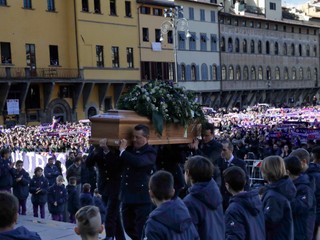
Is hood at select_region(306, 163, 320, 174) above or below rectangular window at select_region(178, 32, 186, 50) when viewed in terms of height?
below

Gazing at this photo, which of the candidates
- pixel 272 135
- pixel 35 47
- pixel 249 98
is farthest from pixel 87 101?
pixel 249 98

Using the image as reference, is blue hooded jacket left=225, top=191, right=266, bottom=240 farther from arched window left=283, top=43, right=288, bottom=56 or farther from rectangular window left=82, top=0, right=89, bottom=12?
arched window left=283, top=43, right=288, bottom=56

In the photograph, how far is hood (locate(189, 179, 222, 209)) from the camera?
16.1ft

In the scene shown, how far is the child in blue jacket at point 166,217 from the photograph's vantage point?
425 cm

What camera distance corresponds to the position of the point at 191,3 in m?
52.8

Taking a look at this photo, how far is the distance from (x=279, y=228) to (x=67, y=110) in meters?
35.5

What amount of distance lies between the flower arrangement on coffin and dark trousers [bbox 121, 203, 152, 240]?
1.11 meters

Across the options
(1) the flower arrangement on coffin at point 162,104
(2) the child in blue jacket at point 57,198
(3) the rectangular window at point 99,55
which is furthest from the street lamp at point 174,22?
(1) the flower arrangement on coffin at point 162,104

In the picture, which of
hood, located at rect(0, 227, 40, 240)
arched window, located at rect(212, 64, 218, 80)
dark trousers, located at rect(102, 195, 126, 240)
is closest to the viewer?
hood, located at rect(0, 227, 40, 240)

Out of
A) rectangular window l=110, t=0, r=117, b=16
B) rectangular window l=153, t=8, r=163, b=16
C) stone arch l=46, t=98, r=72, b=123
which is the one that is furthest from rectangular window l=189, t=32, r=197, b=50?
stone arch l=46, t=98, r=72, b=123

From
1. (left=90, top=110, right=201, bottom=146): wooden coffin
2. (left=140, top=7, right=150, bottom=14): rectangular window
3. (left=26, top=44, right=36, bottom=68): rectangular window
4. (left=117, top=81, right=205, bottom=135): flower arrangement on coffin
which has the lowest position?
(left=90, top=110, right=201, bottom=146): wooden coffin

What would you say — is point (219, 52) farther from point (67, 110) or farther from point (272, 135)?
point (272, 135)

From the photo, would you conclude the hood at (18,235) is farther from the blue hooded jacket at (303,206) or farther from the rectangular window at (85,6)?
the rectangular window at (85,6)

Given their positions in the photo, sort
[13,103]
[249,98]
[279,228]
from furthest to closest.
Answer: [249,98]
[13,103]
[279,228]
